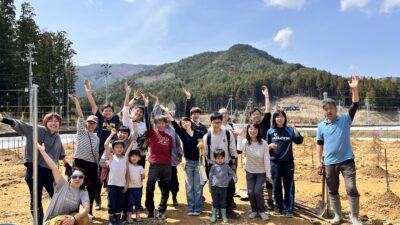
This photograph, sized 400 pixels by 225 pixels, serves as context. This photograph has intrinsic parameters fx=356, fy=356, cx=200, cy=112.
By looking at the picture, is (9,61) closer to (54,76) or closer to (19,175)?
(54,76)

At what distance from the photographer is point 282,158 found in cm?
552

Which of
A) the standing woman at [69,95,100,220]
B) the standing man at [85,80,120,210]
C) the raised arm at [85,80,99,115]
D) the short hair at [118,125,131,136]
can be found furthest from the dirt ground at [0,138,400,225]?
the raised arm at [85,80,99,115]

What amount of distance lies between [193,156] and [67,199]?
6.68ft

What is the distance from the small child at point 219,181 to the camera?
5.29 m

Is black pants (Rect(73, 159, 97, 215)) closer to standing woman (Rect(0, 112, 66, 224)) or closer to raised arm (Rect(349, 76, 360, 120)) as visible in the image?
standing woman (Rect(0, 112, 66, 224))

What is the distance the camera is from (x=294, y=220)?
542 centimetres

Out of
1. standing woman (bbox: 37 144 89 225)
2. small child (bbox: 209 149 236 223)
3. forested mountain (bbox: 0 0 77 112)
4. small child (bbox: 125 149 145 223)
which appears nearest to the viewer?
standing woman (bbox: 37 144 89 225)

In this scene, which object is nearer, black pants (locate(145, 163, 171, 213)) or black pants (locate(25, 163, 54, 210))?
black pants (locate(25, 163, 54, 210))

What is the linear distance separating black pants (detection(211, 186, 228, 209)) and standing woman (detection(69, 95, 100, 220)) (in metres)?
1.80

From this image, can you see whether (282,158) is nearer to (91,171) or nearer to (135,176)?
(135,176)

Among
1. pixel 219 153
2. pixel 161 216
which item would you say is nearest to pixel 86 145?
pixel 161 216

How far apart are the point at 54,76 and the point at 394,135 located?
4219cm

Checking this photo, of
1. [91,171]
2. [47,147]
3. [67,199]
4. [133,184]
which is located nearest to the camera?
[67,199]

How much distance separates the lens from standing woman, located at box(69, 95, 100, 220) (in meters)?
5.23
